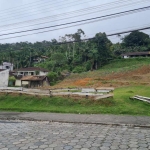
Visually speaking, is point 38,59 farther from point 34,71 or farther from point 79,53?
point 34,71

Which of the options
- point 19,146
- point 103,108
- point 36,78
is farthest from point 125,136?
point 36,78

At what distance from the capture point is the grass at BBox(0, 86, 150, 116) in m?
12.3

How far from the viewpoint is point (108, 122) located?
9773 millimetres

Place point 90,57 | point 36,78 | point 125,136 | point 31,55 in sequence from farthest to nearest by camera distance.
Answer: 1. point 31,55
2. point 90,57
3. point 36,78
4. point 125,136

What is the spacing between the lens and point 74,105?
14008 millimetres

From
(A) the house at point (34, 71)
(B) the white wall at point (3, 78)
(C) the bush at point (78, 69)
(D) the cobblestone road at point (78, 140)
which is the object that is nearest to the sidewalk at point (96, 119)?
(D) the cobblestone road at point (78, 140)

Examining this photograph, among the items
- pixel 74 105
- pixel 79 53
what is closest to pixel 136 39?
pixel 79 53

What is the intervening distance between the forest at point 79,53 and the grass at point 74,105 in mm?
33306

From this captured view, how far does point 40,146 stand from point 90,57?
185 ft

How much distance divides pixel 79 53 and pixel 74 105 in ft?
175

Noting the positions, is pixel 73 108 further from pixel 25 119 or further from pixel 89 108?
pixel 25 119

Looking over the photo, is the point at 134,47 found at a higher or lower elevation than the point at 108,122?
higher

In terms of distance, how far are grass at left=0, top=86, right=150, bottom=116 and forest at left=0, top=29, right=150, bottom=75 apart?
33306 millimetres

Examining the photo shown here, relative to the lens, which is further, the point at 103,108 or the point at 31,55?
the point at 31,55
